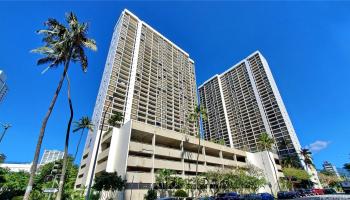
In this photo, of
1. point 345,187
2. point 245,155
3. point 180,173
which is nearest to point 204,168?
point 180,173

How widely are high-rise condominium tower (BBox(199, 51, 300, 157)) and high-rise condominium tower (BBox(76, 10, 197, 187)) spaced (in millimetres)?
31973

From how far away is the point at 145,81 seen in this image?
3391 inches

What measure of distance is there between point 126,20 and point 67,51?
3266 inches

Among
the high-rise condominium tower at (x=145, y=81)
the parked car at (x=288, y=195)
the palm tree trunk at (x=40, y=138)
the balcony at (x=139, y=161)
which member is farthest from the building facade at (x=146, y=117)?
the parked car at (x=288, y=195)

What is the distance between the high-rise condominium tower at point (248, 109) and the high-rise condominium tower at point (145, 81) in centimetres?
3197

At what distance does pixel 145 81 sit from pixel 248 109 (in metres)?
67.5

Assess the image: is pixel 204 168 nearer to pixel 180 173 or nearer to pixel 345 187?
pixel 180 173

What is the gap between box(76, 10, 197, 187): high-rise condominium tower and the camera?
7344 centimetres

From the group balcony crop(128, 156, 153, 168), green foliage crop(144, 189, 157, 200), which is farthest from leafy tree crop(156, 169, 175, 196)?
balcony crop(128, 156, 153, 168)

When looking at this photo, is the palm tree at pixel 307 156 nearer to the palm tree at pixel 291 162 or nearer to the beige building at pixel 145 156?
the palm tree at pixel 291 162

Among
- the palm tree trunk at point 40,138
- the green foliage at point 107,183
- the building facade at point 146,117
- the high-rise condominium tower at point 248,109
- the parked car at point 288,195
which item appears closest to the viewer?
the palm tree trunk at point 40,138

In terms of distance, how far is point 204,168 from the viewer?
48781 millimetres

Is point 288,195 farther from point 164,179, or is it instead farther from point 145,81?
point 145,81

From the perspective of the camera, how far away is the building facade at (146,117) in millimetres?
39094
